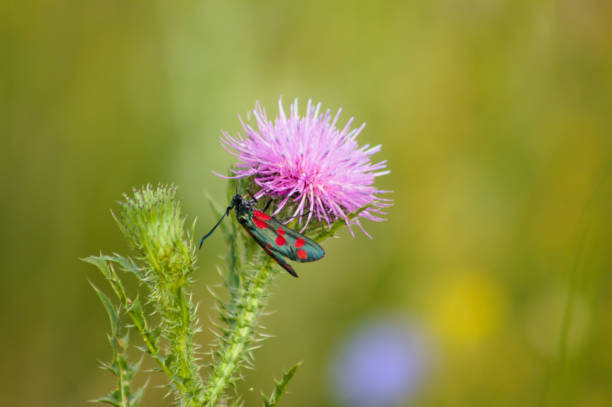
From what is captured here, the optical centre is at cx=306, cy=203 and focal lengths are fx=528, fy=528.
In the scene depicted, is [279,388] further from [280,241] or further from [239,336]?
[280,241]

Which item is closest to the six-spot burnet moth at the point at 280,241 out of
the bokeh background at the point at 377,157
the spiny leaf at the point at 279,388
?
the spiny leaf at the point at 279,388

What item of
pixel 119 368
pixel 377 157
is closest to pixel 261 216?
pixel 119 368

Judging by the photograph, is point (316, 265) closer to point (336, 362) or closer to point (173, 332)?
point (336, 362)

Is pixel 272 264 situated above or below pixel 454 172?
below

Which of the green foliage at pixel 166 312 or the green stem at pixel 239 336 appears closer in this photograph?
the green foliage at pixel 166 312

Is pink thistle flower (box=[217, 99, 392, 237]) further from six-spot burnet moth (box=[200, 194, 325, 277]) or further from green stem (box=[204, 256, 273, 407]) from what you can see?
green stem (box=[204, 256, 273, 407])

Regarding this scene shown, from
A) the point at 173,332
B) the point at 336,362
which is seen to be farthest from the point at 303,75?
the point at 173,332

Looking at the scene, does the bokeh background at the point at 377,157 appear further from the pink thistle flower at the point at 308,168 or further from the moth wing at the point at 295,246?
the pink thistle flower at the point at 308,168
